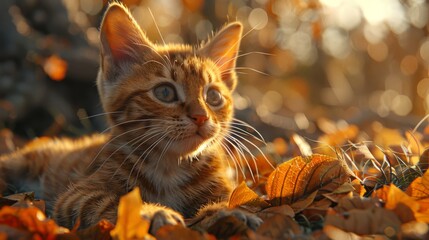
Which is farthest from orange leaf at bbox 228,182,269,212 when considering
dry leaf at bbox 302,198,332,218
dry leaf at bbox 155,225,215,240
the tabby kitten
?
dry leaf at bbox 155,225,215,240

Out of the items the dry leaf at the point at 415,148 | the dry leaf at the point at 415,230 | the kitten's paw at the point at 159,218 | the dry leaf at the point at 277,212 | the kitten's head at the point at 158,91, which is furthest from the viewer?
the dry leaf at the point at 415,148

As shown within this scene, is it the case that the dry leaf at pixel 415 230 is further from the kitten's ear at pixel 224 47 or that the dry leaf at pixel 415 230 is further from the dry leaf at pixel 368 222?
the kitten's ear at pixel 224 47

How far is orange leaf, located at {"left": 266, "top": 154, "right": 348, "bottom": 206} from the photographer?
2.33 metres

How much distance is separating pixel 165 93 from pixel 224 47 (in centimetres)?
81

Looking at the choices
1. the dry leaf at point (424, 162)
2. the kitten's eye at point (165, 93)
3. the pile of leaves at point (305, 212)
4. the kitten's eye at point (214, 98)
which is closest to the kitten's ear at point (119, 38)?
the kitten's eye at point (165, 93)

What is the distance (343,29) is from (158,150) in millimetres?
9109

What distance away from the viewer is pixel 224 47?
3457 millimetres

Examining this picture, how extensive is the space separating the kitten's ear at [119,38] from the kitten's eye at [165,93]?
1.12 ft

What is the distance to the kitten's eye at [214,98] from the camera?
301cm

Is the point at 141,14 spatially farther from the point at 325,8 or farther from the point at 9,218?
the point at 9,218

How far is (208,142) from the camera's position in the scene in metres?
2.82

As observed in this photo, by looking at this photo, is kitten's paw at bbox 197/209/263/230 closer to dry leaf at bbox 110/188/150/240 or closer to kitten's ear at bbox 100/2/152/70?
dry leaf at bbox 110/188/150/240

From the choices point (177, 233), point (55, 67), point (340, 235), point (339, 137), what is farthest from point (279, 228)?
point (55, 67)

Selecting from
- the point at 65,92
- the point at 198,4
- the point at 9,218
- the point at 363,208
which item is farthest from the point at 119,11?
the point at 198,4
